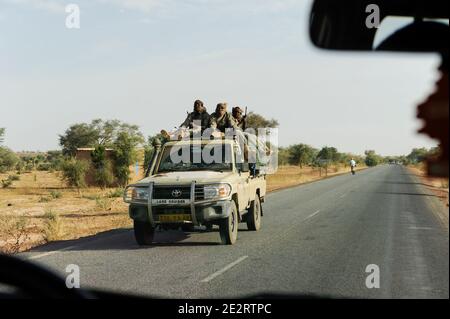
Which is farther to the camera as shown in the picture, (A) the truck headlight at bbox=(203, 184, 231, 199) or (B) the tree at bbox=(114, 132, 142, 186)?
(B) the tree at bbox=(114, 132, 142, 186)

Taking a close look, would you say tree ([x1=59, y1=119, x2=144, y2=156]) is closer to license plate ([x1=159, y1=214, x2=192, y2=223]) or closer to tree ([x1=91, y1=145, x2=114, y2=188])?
tree ([x1=91, y1=145, x2=114, y2=188])

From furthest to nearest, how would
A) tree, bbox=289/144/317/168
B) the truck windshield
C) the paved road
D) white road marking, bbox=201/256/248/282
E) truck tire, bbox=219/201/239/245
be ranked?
1. tree, bbox=289/144/317/168
2. the truck windshield
3. truck tire, bbox=219/201/239/245
4. white road marking, bbox=201/256/248/282
5. the paved road

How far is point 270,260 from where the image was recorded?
8883 mm

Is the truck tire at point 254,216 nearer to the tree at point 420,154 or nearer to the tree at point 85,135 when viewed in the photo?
the tree at point 420,154

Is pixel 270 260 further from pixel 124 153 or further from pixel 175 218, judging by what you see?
pixel 124 153

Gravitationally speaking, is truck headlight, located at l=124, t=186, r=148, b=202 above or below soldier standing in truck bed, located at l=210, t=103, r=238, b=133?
below

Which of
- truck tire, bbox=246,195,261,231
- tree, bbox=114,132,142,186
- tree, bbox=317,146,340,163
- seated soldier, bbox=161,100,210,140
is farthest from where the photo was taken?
tree, bbox=317,146,340,163

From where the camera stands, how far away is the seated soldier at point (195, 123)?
11.6 m

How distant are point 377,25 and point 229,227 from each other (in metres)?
8.90

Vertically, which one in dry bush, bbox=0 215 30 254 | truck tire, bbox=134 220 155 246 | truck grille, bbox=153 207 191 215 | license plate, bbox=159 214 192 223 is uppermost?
truck grille, bbox=153 207 191 215

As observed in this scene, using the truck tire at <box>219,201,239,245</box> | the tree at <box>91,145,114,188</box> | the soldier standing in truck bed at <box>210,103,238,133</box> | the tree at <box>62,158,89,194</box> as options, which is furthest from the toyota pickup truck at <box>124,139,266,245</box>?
the tree at <box>91,145,114,188</box>

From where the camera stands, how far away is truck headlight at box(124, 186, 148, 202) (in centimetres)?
1018

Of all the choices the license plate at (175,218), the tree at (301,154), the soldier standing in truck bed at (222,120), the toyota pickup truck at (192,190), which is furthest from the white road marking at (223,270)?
the tree at (301,154)
